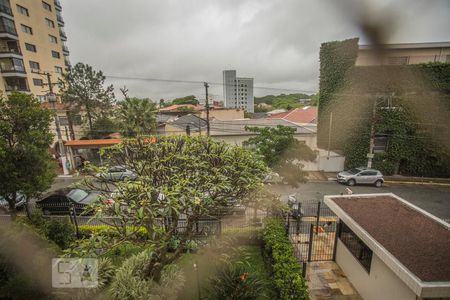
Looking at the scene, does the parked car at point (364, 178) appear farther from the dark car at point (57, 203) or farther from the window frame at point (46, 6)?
the window frame at point (46, 6)

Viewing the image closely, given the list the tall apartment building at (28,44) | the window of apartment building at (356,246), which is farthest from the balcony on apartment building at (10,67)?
the window of apartment building at (356,246)

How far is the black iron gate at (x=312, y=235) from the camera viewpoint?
888 cm

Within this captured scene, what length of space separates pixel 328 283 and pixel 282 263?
226 centimetres

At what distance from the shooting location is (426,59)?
17.4 meters

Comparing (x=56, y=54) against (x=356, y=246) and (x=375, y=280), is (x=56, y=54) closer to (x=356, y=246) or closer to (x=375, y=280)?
(x=356, y=246)

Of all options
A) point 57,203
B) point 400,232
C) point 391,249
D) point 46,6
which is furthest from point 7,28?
point 400,232

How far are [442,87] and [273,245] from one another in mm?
17609

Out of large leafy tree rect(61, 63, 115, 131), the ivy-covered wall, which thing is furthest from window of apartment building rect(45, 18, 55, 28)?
the ivy-covered wall

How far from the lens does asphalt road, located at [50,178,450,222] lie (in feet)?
44.6

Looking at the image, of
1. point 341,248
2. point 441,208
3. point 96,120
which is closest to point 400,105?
point 441,208

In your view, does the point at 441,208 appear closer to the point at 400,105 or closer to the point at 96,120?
the point at 400,105

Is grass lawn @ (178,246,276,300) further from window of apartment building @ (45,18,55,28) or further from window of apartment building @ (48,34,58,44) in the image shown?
window of apartment building @ (45,18,55,28)

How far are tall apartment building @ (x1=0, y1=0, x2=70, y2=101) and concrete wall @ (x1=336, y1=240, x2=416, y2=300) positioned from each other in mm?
30432

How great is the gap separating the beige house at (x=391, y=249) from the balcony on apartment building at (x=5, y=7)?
34.9 m
